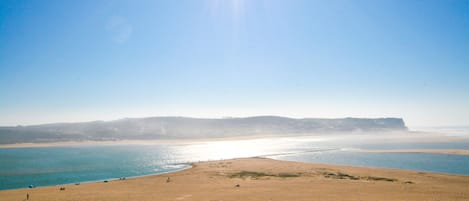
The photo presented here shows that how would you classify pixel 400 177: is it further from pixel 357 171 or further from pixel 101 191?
pixel 101 191

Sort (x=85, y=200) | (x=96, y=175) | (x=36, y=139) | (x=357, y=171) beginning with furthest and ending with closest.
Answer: (x=36, y=139), (x=96, y=175), (x=357, y=171), (x=85, y=200)

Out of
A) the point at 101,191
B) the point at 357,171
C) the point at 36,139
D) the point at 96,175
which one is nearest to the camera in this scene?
the point at 101,191

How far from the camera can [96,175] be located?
57.6 m

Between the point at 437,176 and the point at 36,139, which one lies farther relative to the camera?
the point at 36,139

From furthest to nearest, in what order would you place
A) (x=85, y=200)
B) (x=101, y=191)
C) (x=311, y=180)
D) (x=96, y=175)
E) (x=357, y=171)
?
(x=96, y=175)
(x=357, y=171)
(x=311, y=180)
(x=101, y=191)
(x=85, y=200)

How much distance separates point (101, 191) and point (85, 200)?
6059 millimetres

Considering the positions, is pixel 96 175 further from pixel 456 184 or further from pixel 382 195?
pixel 456 184

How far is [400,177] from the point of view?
45.8 metres

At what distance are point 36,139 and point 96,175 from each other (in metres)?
161

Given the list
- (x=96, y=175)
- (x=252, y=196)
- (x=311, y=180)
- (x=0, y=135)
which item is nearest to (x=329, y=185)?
(x=311, y=180)

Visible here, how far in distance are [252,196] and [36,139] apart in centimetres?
19943

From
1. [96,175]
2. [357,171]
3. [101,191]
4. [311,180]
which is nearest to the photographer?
[101,191]

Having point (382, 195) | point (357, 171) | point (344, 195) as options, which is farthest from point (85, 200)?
point (357, 171)

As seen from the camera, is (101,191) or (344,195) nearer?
(344,195)
